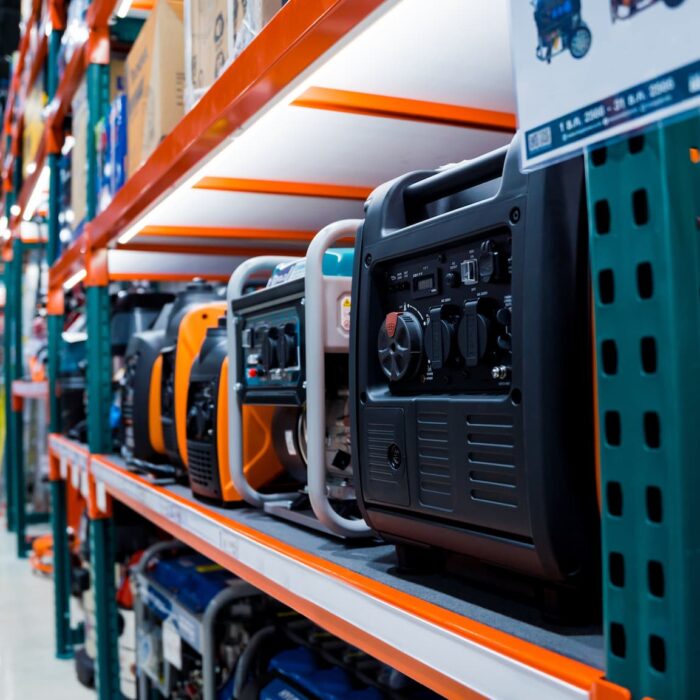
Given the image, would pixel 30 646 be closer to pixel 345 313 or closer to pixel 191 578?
pixel 191 578

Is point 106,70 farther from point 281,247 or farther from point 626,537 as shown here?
point 626,537

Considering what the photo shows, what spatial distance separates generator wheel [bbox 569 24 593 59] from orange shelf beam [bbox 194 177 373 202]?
120cm

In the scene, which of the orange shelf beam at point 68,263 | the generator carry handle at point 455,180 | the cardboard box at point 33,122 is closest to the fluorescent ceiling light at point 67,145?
the cardboard box at point 33,122

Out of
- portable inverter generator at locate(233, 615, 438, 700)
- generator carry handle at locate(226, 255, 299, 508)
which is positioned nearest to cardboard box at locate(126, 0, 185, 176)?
generator carry handle at locate(226, 255, 299, 508)

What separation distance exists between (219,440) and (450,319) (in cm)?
75

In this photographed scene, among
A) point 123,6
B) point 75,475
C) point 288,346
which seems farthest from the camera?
point 75,475

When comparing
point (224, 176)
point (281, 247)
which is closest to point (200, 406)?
point (224, 176)

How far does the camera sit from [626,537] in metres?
0.49

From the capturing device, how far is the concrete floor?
330 cm

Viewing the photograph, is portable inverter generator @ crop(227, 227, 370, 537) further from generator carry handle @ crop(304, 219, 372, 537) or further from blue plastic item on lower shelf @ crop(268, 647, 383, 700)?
blue plastic item on lower shelf @ crop(268, 647, 383, 700)

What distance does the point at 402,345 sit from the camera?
79 centimetres

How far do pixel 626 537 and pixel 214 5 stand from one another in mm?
1192

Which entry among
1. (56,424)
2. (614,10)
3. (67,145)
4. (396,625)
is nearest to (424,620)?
(396,625)

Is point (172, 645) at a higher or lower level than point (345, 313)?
lower
